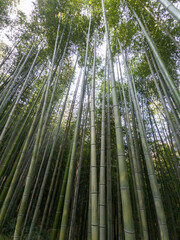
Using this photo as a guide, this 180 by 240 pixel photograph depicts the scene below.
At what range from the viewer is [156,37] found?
11.1 feet

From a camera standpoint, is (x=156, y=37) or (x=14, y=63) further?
(x=14, y=63)

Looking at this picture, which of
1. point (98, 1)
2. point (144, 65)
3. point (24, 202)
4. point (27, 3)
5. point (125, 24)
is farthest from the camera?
point (144, 65)

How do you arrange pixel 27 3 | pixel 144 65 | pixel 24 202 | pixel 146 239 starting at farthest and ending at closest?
1. pixel 144 65
2. pixel 27 3
3. pixel 146 239
4. pixel 24 202

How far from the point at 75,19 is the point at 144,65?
2450 mm

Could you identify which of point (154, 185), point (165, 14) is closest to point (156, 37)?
point (165, 14)

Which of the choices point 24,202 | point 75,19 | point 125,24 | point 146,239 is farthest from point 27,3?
point 146,239

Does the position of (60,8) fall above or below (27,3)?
below

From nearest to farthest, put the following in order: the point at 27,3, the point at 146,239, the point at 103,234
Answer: the point at 103,234
the point at 146,239
the point at 27,3

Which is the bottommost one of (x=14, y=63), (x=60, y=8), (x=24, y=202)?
(x=24, y=202)

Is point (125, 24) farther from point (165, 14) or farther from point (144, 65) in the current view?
point (144, 65)

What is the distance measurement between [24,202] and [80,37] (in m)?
3.74

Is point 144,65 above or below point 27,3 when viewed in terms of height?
below

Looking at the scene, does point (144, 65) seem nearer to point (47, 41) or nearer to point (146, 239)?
point (47, 41)

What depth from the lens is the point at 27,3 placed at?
3848 mm
